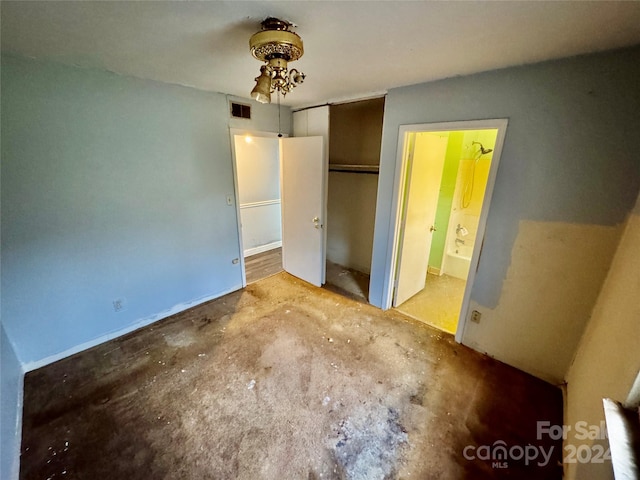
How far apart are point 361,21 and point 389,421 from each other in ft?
7.54

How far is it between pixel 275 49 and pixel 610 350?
88.3 inches

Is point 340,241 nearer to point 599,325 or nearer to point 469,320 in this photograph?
point 469,320

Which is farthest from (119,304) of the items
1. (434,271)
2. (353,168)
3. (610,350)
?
(434,271)

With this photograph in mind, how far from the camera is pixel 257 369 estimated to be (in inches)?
82.4

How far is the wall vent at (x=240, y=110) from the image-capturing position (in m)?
2.79

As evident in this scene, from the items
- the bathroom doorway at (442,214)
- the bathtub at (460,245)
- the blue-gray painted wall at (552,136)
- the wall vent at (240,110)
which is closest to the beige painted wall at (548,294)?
the blue-gray painted wall at (552,136)

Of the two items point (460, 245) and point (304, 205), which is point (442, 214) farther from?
point (304, 205)

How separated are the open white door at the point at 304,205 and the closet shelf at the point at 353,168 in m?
0.74

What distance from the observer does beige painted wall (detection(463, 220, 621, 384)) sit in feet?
5.51

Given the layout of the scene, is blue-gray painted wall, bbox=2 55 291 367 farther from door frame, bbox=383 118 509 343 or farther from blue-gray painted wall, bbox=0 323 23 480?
door frame, bbox=383 118 509 343

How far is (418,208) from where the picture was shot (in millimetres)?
2791

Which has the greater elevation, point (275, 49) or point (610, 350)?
point (275, 49)


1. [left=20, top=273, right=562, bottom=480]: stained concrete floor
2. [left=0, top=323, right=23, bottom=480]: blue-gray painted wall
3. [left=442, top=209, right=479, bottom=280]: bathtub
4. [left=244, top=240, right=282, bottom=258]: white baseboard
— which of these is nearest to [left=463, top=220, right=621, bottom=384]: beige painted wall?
[left=20, top=273, right=562, bottom=480]: stained concrete floor

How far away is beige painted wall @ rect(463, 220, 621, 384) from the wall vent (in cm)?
288
